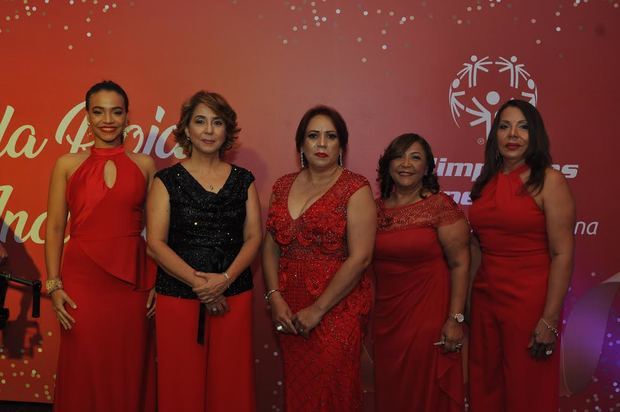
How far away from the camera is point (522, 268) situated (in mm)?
2559

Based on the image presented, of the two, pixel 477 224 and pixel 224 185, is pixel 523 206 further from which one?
pixel 224 185

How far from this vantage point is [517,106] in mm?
2633

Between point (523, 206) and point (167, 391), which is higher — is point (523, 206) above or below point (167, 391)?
above

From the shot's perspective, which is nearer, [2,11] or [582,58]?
[582,58]

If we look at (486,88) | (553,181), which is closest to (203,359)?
(553,181)

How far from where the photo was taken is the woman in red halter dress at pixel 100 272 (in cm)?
271

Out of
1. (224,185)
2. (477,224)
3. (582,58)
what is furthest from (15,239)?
(582,58)

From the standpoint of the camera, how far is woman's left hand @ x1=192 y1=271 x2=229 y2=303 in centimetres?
241

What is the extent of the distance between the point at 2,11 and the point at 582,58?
3.77 metres

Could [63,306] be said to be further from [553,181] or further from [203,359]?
[553,181]

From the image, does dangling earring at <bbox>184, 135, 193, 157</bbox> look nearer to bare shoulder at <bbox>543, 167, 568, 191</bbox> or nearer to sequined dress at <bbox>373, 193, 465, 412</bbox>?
sequined dress at <bbox>373, 193, 465, 412</bbox>

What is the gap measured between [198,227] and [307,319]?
0.64 metres

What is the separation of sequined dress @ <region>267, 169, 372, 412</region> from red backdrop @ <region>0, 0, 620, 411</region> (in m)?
1.11

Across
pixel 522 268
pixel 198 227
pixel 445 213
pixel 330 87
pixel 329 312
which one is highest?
pixel 330 87
